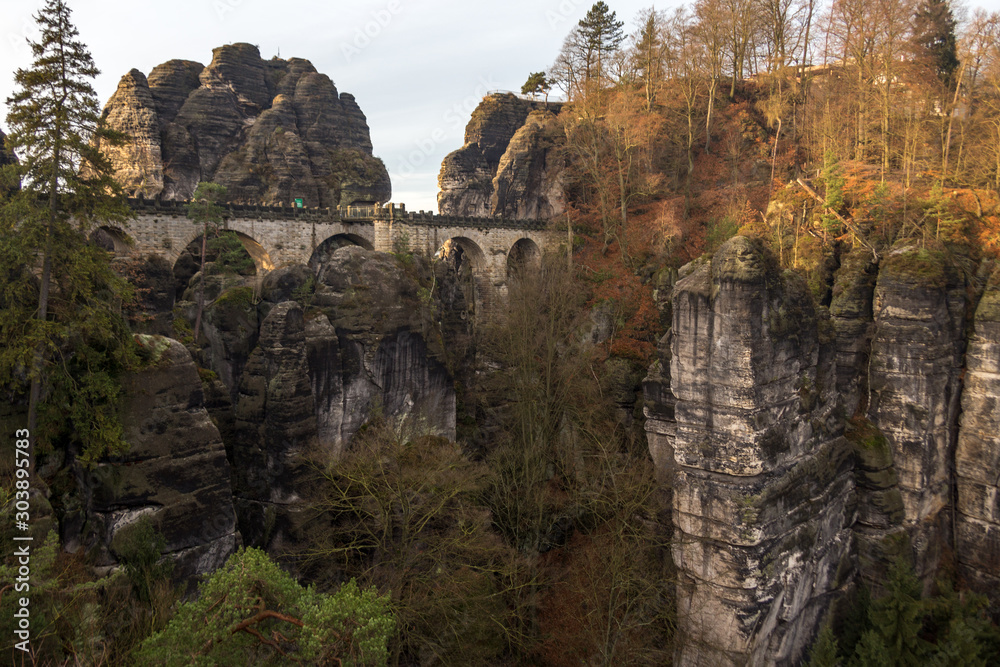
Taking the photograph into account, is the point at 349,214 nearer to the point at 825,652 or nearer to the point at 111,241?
the point at 111,241

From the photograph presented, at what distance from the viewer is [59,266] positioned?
12.0 meters

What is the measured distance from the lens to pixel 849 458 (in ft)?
51.9

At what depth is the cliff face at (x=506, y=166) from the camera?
39.7 metres

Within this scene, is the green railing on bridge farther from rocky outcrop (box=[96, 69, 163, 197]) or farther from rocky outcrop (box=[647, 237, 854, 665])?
A: rocky outcrop (box=[647, 237, 854, 665])

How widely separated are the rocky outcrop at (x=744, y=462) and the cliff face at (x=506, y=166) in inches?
996

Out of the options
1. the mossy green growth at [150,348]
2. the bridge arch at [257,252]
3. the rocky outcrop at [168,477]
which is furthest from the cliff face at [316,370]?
the bridge arch at [257,252]

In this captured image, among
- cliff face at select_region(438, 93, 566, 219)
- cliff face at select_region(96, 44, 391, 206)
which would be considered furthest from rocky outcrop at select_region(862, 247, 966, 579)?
cliff face at select_region(96, 44, 391, 206)

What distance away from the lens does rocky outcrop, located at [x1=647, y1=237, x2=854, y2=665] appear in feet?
41.0

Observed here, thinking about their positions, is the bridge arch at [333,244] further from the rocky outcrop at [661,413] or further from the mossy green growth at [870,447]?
the mossy green growth at [870,447]

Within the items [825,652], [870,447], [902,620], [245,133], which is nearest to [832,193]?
[870,447]

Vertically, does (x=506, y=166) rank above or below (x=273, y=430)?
above

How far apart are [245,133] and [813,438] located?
40797 mm

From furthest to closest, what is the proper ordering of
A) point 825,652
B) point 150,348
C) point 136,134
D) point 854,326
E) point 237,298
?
point 136,134 → point 237,298 → point 854,326 → point 150,348 → point 825,652

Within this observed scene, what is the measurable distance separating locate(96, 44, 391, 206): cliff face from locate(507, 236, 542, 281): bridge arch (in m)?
11.9
